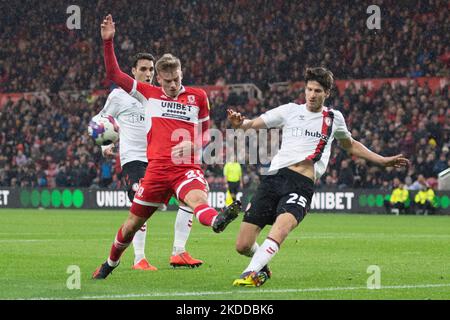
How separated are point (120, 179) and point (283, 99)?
6.44 metres

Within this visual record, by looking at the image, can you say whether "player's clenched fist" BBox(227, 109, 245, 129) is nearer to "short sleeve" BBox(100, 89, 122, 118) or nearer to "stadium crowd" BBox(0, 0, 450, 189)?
"short sleeve" BBox(100, 89, 122, 118)

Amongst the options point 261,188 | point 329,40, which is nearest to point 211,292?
point 261,188

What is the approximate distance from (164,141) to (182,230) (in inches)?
77.0

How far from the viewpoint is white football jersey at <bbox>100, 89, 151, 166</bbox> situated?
11312mm

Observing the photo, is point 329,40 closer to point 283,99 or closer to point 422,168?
point 283,99

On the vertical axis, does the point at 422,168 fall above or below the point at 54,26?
below

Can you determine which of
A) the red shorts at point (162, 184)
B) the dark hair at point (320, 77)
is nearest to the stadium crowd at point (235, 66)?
the dark hair at point (320, 77)

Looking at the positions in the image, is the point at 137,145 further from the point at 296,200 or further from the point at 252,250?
the point at 296,200

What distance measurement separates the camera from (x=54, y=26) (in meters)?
42.0

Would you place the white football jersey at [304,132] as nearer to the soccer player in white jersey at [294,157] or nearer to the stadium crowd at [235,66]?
the soccer player in white jersey at [294,157]

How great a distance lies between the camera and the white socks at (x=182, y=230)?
11.1 m

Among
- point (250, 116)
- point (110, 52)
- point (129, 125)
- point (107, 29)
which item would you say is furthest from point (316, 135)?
point (250, 116)

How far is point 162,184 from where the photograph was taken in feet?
30.7

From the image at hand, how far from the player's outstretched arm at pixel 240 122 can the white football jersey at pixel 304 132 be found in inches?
4.0
